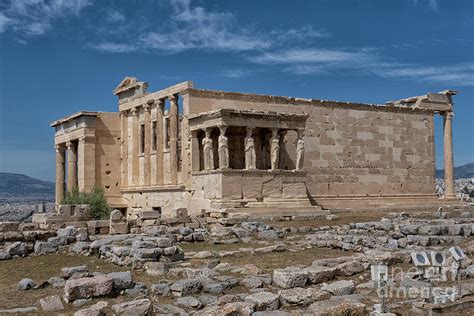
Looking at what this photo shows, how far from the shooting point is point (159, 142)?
31859 millimetres

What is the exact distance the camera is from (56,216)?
22094 millimetres

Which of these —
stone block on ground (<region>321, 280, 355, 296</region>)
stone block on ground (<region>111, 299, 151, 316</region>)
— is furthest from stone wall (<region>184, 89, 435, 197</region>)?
stone block on ground (<region>111, 299, 151, 316</region>)

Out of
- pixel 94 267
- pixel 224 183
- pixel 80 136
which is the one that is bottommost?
pixel 94 267

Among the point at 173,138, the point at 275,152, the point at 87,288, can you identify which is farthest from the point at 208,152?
the point at 87,288

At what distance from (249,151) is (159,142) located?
6775 millimetres

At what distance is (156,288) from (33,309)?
194 cm

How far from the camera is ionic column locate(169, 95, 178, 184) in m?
30.2

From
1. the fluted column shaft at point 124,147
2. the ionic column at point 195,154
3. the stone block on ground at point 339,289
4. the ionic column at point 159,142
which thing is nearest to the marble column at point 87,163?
the fluted column shaft at point 124,147

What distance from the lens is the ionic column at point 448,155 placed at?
38.2 meters

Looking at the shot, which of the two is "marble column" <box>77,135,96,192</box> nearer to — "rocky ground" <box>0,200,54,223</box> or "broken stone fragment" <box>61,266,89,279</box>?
"rocky ground" <box>0,200,54,223</box>

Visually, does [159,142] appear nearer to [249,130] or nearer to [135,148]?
[135,148]

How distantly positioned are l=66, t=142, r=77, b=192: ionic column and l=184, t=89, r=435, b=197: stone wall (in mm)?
10010

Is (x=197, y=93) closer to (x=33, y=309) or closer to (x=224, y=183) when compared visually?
(x=224, y=183)

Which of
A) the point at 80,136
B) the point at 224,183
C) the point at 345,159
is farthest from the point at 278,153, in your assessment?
the point at 80,136
